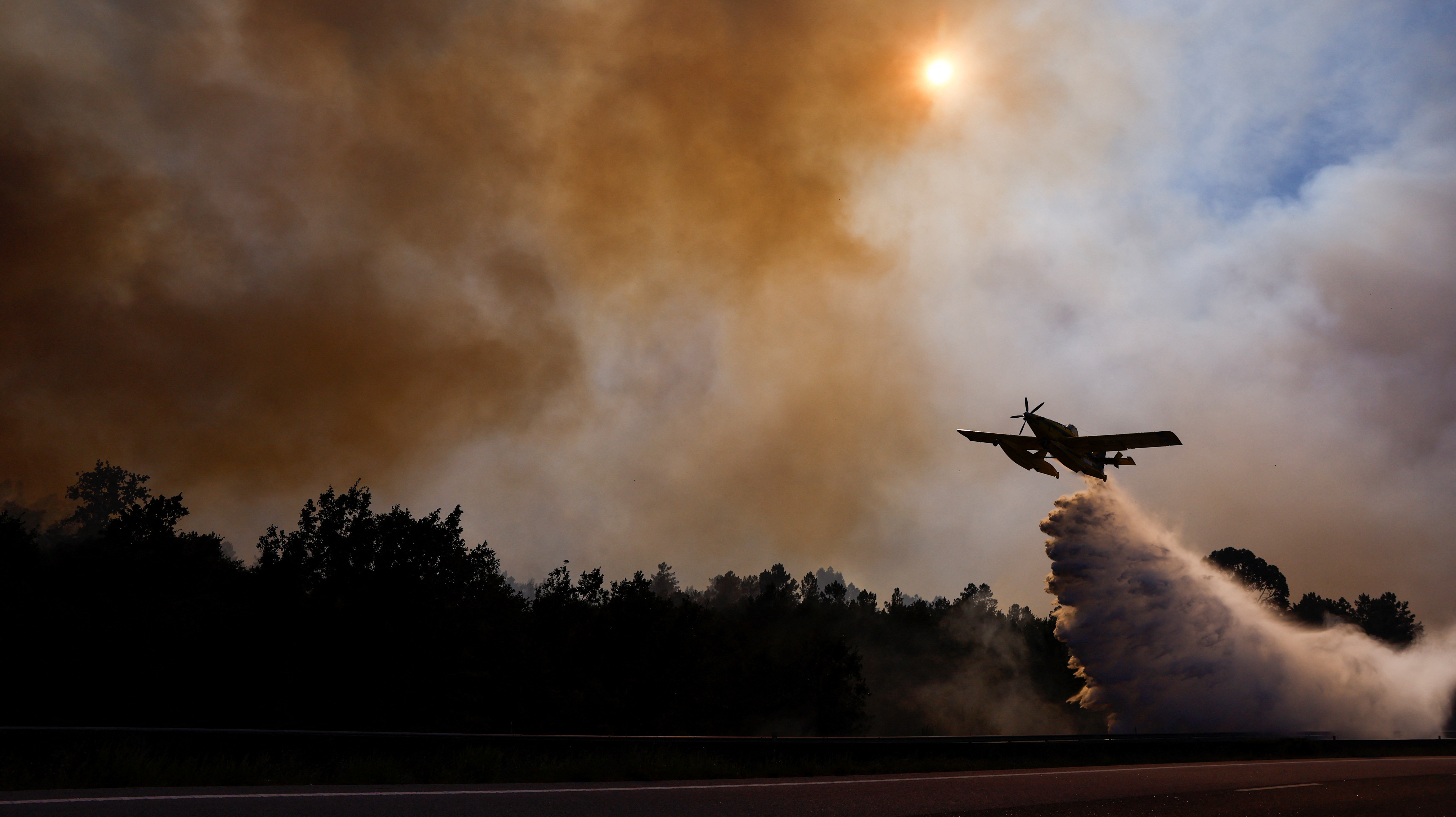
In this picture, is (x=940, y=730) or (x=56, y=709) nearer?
(x=56, y=709)

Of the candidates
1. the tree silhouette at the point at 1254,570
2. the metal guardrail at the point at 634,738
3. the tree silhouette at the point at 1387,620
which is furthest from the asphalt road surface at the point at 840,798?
the tree silhouette at the point at 1387,620

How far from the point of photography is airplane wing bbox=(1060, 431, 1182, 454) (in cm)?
4062

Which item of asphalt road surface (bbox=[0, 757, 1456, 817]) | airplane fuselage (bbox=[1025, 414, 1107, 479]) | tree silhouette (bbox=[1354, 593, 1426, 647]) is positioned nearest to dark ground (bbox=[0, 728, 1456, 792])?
asphalt road surface (bbox=[0, 757, 1456, 817])

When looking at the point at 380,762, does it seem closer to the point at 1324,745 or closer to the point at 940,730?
the point at 1324,745

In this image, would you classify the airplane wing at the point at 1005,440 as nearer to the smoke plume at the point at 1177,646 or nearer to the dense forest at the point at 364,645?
the smoke plume at the point at 1177,646

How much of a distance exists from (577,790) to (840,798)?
4.02m

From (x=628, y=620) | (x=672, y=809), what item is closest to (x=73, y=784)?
(x=672, y=809)

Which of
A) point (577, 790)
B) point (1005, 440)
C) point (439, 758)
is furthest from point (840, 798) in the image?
point (1005, 440)

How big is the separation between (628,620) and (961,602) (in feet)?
289

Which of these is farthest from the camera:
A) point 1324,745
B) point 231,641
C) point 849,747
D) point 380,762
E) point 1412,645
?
point 1412,645

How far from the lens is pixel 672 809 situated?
10.2 meters

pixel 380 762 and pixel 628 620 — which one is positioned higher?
pixel 628 620

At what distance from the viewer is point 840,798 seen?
12.0 m

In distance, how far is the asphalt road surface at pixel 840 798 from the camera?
9.02 m
